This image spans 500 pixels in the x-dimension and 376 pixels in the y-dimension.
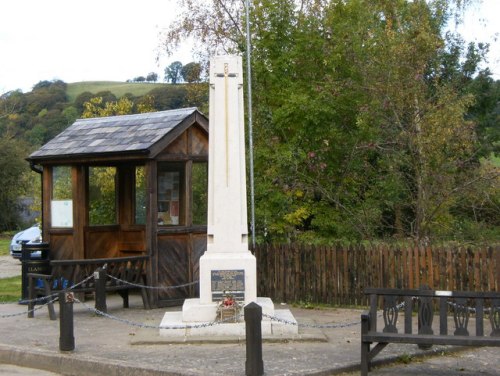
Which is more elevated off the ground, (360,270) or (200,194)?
(200,194)

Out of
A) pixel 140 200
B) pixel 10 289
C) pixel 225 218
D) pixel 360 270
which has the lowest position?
pixel 10 289

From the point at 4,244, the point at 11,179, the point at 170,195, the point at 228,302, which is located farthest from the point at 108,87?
the point at 228,302

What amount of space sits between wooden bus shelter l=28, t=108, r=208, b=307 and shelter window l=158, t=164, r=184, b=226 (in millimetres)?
20

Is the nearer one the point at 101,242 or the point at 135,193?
the point at 101,242

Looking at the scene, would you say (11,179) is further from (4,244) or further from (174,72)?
(174,72)

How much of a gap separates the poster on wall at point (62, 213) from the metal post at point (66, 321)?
5.36 meters

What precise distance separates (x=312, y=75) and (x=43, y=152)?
9.32 meters

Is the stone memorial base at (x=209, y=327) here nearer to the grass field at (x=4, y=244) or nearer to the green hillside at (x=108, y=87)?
the grass field at (x=4, y=244)

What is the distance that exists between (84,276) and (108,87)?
10861cm

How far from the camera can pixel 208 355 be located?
32.6 ft

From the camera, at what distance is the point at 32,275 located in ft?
45.4

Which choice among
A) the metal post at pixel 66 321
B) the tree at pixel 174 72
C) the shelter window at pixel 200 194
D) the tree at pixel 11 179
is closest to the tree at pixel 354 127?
the shelter window at pixel 200 194

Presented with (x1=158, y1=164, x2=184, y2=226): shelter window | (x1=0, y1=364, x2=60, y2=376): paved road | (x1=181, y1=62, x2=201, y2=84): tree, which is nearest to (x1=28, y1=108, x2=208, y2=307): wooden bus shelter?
(x1=158, y1=164, x2=184, y2=226): shelter window

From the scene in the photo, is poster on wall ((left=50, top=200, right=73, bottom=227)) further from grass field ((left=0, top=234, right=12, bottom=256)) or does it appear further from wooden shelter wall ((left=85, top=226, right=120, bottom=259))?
grass field ((left=0, top=234, right=12, bottom=256))
